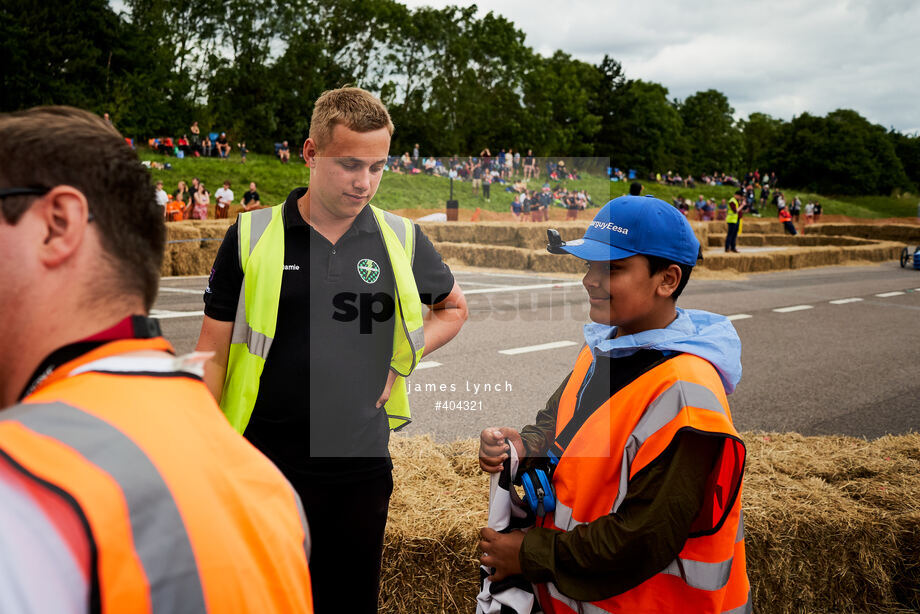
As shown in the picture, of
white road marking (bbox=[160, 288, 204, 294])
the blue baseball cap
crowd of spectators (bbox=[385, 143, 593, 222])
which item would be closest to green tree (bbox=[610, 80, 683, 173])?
crowd of spectators (bbox=[385, 143, 593, 222])

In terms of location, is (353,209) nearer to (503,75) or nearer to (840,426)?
(840,426)

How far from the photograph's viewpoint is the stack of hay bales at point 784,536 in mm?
3043

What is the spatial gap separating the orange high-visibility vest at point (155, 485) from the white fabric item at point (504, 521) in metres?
1.23

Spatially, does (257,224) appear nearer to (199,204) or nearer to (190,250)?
(190,250)

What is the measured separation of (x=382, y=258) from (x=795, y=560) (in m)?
2.39

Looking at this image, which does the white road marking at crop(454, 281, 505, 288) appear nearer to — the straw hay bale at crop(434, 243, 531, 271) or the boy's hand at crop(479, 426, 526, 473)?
the straw hay bale at crop(434, 243, 531, 271)

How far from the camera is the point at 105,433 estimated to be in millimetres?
750

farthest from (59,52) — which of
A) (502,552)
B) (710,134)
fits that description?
(710,134)

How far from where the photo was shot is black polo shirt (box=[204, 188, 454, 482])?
2.32 metres

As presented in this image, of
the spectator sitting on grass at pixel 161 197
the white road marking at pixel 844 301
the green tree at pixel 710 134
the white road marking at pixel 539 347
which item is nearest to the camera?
the spectator sitting on grass at pixel 161 197

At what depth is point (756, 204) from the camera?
205 feet

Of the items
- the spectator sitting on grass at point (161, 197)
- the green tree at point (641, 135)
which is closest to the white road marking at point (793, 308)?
the spectator sitting on grass at point (161, 197)

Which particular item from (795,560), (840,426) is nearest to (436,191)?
(840,426)

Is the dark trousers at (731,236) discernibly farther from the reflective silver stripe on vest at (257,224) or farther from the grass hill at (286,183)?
the reflective silver stripe on vest at (257,224)
